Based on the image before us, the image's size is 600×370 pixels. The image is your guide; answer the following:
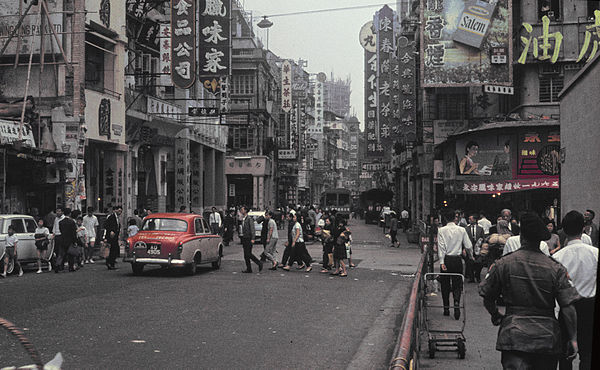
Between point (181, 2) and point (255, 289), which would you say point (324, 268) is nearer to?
point (255, 289)

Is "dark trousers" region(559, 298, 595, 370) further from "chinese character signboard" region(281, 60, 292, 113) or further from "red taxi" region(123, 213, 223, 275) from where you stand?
"chinese character signboard" region(281, 60, 292, 113)

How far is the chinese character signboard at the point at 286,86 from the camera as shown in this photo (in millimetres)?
61500

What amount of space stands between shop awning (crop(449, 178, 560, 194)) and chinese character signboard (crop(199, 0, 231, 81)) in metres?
12.0

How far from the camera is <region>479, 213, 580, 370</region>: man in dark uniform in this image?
4863 millimetres

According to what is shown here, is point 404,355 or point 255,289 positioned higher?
point 404,355

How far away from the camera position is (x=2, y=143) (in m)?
19.2

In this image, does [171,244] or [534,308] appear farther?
[171,244]

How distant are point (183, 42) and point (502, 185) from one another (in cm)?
1515

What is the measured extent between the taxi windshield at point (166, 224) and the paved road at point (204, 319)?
127 cm

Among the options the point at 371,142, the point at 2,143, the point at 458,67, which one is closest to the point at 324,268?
the point at 2,143

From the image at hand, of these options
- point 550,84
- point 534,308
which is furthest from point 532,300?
point 550,84

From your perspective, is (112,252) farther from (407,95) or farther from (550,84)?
(407,95)

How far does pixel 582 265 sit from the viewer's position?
5.90 metres

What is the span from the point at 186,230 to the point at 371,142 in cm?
2954
